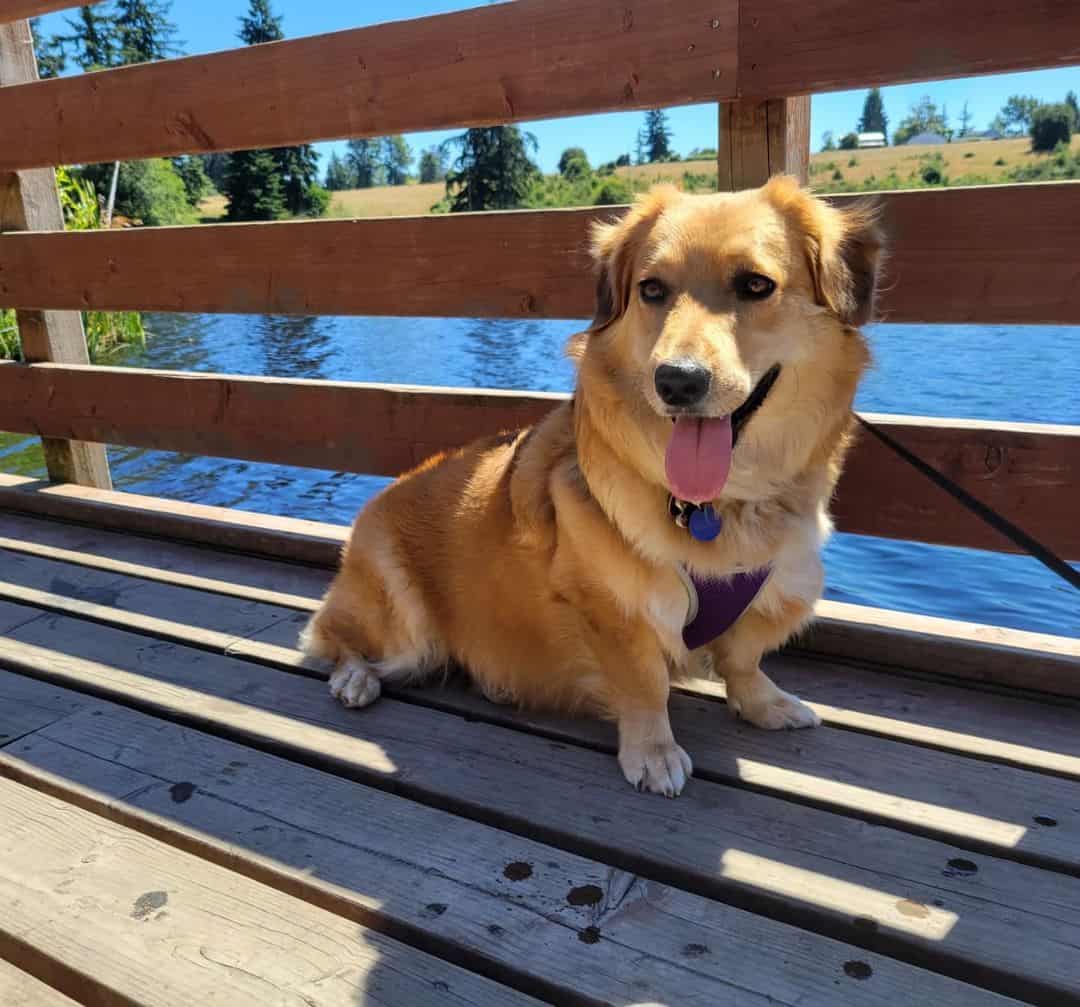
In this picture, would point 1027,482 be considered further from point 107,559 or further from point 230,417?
point 107,559

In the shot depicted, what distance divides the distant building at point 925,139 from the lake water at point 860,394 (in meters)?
43.5

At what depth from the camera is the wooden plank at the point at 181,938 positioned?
1305 millimetres

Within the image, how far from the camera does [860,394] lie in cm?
608

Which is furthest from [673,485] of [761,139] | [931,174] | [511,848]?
[931,174]

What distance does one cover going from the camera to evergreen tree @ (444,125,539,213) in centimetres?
4450

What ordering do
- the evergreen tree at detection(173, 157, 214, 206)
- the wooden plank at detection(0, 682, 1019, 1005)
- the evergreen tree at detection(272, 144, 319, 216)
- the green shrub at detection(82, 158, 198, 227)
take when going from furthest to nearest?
1. the evergreen tree at detection(272, 144, 319, 216)
2. the evergreen tree at detection(173, 157, 214, 206)
3. the green shrub at detection(82, 158, 198, 227)
4. the wooden plank at detection(0, 682, 1019, 1005)

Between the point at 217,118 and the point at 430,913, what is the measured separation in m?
2.61

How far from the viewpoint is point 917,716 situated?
2.00 meters

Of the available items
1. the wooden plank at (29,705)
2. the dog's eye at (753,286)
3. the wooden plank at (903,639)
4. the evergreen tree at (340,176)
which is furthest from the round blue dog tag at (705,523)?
the evergreen tree at (340,176)

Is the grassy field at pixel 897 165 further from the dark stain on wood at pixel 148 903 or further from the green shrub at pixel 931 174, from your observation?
the dark stain on wood at pixel 148 903

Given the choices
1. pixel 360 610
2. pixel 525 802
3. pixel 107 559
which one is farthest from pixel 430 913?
pixel 107 559

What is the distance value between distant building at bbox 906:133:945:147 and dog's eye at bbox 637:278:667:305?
53416 mm

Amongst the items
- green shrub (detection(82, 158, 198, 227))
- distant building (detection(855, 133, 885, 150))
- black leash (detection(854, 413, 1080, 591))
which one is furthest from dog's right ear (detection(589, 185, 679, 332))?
distant building (detection(855, 133, 885, 150))

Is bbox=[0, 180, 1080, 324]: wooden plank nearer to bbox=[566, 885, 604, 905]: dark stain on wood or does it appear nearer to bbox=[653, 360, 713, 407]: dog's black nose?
bbox=[653, 360, 713, 407]: dog's black nose
